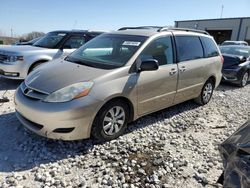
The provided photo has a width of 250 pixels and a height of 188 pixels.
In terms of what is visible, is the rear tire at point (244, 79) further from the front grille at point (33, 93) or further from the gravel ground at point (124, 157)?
the front grille at point (33, 93)

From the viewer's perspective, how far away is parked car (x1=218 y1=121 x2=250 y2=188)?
187 centimetres

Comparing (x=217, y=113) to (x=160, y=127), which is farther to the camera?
(x=217, y=113)

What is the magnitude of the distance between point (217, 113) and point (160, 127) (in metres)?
1.80

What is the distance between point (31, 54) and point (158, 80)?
3788mm

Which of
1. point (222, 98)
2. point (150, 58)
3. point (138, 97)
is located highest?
point (150, 58)

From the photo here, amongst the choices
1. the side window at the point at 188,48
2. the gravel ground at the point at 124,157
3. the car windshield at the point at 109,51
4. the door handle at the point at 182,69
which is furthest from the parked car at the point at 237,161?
the side window at the point at 188,48

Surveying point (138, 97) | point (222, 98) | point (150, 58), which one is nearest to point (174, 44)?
point (150, 58)

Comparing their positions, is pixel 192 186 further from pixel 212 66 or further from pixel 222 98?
pixel 222 98

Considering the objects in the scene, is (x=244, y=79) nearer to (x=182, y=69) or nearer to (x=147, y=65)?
(x=182, y=69)

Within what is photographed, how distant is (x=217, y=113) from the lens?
545cm

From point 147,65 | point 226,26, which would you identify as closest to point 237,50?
point 147,65

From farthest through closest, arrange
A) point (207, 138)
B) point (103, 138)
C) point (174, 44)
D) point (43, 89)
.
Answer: point (174, 44) < point (207, 138) < point (103, 138) < point (43, 89)

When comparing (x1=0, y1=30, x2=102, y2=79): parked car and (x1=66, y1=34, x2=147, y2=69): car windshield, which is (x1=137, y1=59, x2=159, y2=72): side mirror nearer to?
(x1=66, y1=34, x2=147, y2=69): car windshield

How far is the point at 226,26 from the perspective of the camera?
34.8 m
